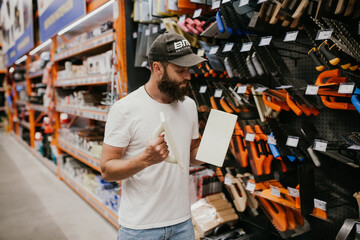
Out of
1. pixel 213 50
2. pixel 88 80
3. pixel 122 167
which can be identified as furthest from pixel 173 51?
pixel 88 80

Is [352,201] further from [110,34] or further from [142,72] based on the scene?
[110,34]

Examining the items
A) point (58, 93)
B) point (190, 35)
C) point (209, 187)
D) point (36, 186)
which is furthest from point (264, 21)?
point (36, 186)

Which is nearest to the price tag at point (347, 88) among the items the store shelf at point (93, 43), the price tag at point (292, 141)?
the price tag at point (292, 141)

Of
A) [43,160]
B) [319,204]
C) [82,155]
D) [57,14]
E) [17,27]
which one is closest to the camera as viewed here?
[319,204]

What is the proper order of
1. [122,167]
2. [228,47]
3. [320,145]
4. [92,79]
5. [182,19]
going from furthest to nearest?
1. [92,79]
2. [182,19]
3. [228,47]
4. [320,145]
5. [122,167]

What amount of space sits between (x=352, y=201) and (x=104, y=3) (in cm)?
273

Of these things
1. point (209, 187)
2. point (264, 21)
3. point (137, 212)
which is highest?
point (264, 21)

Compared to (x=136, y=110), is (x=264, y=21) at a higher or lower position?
higher

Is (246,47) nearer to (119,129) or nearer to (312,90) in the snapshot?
(312,90)

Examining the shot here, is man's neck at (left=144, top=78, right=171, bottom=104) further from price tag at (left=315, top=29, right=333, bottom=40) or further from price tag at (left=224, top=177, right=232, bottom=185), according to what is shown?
price tag at (left=224, top=177, right=232, bottom=185)

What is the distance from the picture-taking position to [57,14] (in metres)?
3.86

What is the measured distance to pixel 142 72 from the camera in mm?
2859

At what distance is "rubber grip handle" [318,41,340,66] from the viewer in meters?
1.45

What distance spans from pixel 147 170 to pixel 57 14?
3.41 meters
